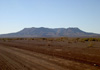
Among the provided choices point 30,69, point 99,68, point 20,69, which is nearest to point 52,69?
point 30,69

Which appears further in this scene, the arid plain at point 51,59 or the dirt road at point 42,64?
the arid plain at point 51,59

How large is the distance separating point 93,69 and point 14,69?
5.30 m

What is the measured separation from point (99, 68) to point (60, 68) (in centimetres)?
258

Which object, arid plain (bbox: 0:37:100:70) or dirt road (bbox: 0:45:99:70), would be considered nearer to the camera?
dirt road (bbox: 0:45:99:70)

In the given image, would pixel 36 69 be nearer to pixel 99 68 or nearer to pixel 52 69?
pixel 52 69

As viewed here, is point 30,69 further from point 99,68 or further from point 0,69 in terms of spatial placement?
point 99,68

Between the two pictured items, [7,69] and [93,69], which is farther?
[7,69]

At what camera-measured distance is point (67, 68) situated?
1116cm

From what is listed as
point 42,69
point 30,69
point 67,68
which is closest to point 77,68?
point 67,68

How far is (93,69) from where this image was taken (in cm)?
1070

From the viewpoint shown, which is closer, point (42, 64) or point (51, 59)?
point (42, 64)

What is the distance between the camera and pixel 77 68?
11.1m

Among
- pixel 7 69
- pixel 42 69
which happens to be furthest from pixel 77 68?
pixel 7 69

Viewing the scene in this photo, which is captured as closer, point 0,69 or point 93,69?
Result: point 93,69
